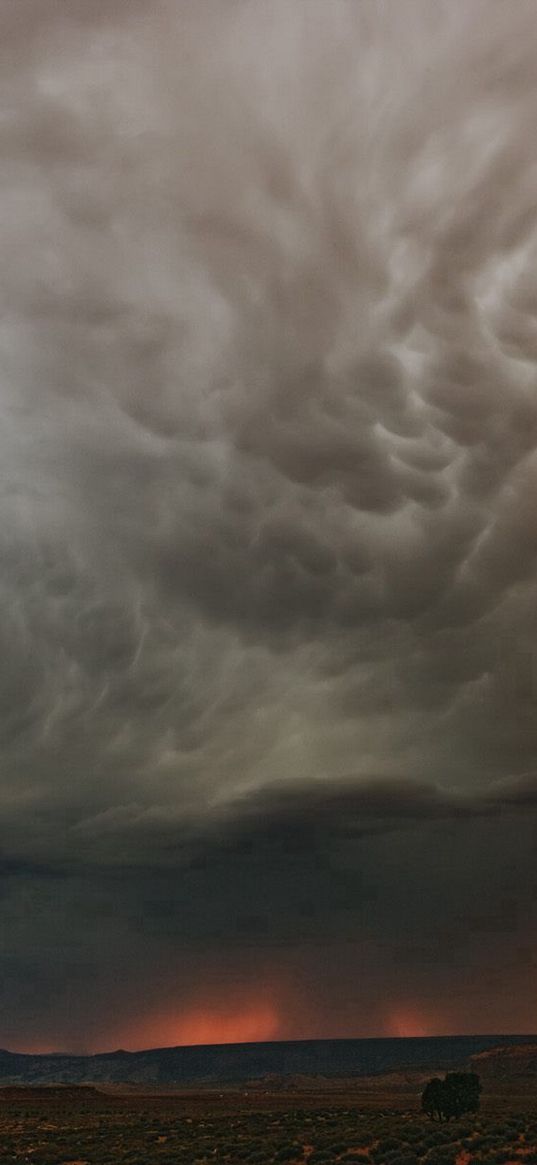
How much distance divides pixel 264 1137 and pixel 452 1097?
15029mm

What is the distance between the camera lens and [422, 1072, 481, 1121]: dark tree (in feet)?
234

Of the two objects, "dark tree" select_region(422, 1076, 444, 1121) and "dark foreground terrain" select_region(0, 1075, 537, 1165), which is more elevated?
"dark tree" select_region(422, 1076, 444, 1121)

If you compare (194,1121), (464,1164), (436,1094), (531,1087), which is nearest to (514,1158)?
(464,1164)

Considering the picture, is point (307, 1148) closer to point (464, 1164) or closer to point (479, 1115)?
point (464, 1164)

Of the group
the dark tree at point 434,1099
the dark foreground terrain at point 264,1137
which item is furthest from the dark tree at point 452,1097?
the dark foreground terrain at point 264,1137

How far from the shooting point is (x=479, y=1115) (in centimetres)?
7475

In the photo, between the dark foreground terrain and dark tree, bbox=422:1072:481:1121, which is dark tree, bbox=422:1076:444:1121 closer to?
dark tree, bbox=422:1072:481:1121

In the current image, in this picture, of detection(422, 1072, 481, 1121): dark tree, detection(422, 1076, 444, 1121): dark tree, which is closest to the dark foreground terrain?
detection(422, 1076, 444, 1121): dark tree

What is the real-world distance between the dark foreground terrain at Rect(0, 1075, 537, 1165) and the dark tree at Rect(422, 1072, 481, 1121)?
143 cm

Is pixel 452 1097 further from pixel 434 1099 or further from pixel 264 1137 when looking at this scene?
pixel 264 1137

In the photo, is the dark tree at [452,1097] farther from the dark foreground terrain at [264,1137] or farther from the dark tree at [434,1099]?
the dark foreground terrain at [264,1137]

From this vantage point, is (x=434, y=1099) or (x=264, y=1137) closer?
(x=264, y=1137)

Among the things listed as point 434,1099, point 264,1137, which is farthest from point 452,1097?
point 264,1137

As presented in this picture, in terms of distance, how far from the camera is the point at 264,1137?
219 ft
